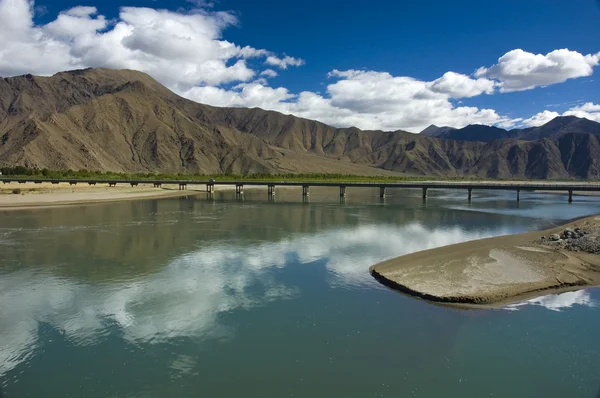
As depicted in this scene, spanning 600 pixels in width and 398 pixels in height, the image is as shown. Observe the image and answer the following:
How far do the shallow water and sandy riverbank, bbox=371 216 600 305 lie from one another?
1.02 m

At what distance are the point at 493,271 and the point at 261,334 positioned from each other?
14.0m

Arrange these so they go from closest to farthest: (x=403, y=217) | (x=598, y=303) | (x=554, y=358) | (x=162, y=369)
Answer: (x=162, y=369) → (x=554, y=358) → (x=598, y=303) → (x=403, y=217)

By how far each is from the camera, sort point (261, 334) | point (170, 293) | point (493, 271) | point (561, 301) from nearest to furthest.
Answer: point (261, 334) → point (561, 301) → point (170, 293) → point (493, 271)

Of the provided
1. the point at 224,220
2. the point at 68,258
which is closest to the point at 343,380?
the point at 68,258

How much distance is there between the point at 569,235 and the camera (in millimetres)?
31000

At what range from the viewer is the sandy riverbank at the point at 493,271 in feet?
61.6

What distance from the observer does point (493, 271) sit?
21812 mm

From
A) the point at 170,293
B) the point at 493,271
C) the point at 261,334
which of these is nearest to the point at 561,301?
the point at 493,271

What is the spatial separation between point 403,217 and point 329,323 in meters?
40.5

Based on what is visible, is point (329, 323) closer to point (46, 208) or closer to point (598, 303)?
point (598, 303)

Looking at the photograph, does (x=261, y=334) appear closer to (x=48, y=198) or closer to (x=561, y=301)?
(x=561, y=301)

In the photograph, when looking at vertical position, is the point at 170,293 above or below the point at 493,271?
below

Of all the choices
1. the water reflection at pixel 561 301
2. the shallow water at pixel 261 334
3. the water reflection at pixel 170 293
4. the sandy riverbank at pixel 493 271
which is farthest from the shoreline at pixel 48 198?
the water reflection at pixel 561 301

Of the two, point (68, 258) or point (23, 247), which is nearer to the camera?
point (68, 258)
